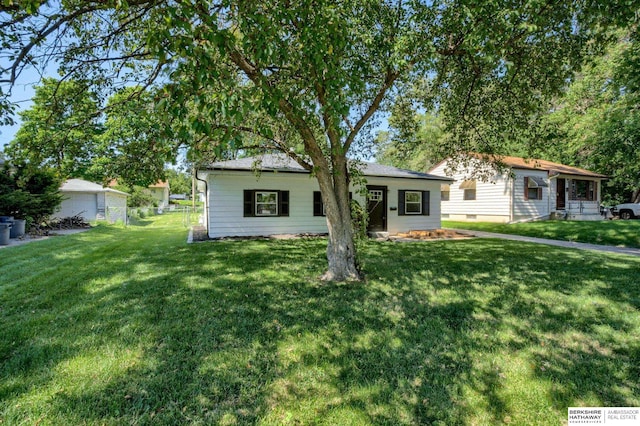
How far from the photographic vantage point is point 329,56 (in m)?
3.93

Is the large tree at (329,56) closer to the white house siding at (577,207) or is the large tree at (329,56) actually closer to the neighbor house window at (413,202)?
the neighbor house window at (413,202)

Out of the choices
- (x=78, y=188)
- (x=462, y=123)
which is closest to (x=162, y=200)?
(x=78, y=188)

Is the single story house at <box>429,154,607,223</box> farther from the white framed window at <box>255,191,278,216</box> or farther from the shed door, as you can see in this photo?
the shed door

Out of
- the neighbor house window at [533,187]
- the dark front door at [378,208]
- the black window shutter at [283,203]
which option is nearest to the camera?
the black window shutter at [283,203]

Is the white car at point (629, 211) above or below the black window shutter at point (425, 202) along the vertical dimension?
below

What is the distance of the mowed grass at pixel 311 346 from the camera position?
94.6 inches

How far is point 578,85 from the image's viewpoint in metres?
15.1

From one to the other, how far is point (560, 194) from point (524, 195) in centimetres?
395

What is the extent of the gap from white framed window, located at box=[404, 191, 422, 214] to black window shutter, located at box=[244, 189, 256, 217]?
6621 millimetres

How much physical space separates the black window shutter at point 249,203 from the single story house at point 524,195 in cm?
1068

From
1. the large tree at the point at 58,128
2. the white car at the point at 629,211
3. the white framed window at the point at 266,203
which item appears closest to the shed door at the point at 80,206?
the white framed window at the point at 266,203

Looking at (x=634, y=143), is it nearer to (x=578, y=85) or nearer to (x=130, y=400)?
(x=578, y=85)

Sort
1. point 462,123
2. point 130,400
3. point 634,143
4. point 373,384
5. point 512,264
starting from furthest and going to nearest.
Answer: point 634,143 → point 462,123 → point 512,264 → point 373,384 → point 130,400

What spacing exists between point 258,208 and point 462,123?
7.41m
